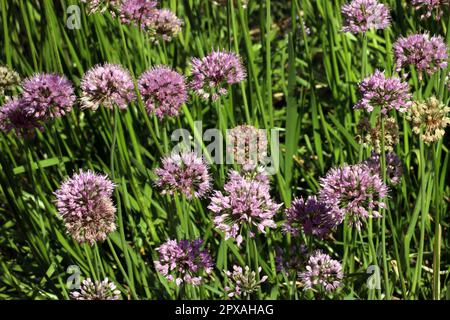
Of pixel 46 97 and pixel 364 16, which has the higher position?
pixel 364 16

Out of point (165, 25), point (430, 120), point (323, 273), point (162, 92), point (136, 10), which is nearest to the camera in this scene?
point (430, 120)

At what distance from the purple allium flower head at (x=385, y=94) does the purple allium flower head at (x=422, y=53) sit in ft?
0.50

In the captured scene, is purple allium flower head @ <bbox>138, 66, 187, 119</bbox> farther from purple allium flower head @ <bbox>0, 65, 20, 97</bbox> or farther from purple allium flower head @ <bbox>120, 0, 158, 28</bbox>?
purple allium flower head @ <bbox>0, 65, 20, 97</bbox>

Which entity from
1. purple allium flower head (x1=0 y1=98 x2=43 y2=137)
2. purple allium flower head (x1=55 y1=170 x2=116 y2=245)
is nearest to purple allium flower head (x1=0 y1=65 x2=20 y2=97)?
purple allium flower head (x1=0 y1=98 x2=43 y2=137)

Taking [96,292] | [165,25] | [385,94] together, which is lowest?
[96,292]

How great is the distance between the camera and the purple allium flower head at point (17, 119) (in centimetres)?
224

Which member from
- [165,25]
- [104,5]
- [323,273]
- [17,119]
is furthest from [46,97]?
[323,273]

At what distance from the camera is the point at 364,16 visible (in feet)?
7.59

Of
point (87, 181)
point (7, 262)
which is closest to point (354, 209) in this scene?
point (87, 181)

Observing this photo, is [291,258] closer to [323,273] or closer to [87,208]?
[323,273]

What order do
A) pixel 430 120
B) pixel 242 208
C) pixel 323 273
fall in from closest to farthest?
pixel 242 208 → pixel 430 120 → pixel 323 273

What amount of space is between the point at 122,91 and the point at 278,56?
5.72 feet

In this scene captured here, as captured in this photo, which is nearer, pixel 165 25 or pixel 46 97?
pixel 46 97

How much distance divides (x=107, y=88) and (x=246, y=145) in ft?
1.71
